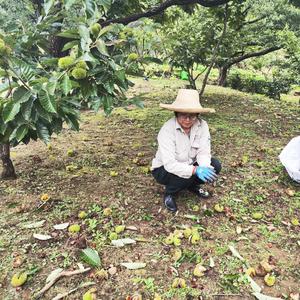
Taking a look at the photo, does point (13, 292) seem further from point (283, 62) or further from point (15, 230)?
point (283, 62)

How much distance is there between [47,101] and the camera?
6.56 feet

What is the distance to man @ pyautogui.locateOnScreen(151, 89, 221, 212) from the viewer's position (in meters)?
2.75

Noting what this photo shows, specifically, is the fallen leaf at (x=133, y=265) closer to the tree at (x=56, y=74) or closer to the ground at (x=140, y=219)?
the ground at (x=140, y=219)

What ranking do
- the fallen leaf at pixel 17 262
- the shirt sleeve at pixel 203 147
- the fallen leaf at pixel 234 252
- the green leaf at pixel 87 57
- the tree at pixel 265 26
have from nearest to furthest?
the green leaf at pixel 87 57, the fallen leaf at pixel 17 262, the fallen leaf at pixel 234 252, the shirt sleeve at pixel 203 147, the tree at pixel 265 26

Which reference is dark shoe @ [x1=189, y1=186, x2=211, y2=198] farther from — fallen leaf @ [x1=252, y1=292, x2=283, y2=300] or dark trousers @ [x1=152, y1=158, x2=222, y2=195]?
fallen leaf @ [x1=252, y1=292, x2=283, y2=300]

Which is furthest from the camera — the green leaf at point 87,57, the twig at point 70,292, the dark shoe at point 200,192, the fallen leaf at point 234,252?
the dark shoe at point 200,192

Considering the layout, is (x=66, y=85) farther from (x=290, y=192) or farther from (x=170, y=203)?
(x=290, y=192)

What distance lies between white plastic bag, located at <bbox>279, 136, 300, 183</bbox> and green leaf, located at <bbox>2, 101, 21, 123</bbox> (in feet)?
8.32

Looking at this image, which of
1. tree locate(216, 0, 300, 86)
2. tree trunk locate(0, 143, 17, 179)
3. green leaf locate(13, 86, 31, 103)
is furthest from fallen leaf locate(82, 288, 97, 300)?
tree locate(216, 0, 300, 86)

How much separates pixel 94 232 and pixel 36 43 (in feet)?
5.03

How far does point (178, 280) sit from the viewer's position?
2.17 meters

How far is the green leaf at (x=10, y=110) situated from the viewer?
2.02 m

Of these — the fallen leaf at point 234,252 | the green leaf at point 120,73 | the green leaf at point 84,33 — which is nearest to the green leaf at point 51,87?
the green leaf at point 84,33

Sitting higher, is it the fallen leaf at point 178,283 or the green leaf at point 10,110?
the green leaf at point 10,110
